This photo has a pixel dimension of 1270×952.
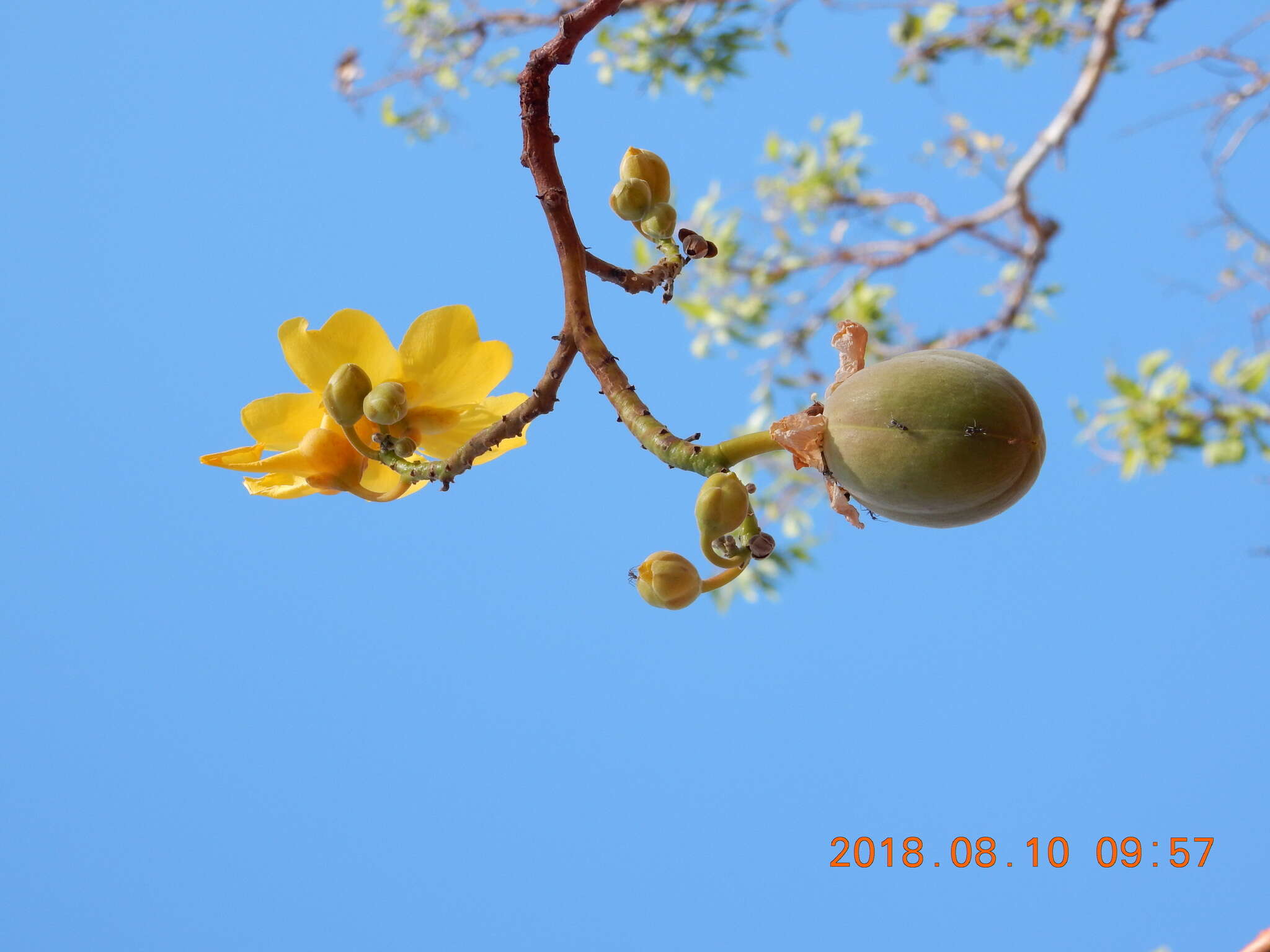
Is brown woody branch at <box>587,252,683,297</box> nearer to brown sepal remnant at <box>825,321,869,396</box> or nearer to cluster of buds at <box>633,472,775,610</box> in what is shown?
brown sepal remnant at <box>825,321,869,396</box>

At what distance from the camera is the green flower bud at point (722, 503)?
0.97 metres

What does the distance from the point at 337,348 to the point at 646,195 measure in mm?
414

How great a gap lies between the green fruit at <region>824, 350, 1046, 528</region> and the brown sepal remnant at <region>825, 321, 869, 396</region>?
67mm

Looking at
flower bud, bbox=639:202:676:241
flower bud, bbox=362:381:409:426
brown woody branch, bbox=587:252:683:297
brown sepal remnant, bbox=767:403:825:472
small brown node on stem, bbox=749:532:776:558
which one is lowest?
small brown node on stem, bbox=749:532:776:558

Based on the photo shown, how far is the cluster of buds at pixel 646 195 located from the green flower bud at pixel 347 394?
1.23 feet

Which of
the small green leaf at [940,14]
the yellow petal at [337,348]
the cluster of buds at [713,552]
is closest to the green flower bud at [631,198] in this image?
the yellow petal at [337,348]

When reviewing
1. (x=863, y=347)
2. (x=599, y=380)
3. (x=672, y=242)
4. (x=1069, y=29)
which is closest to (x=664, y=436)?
(x=599, y=380)

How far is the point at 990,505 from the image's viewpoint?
3.63 ft

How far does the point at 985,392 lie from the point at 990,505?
12 centimetres

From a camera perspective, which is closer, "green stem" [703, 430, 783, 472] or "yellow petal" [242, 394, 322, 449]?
"green stem" [703, 430, 783, 472]

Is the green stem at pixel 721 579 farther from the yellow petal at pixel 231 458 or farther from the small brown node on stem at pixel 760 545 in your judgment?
the yellow petal at pixel 231 458

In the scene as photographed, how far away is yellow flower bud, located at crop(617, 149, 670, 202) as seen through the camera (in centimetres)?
132

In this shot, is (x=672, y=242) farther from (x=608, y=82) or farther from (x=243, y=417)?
(x=608, y=82)

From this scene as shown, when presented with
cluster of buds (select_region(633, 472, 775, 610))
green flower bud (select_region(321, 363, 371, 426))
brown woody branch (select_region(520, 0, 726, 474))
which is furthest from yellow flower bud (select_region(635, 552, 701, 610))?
green flower bud (select_region(321, 363, 371, 426))
